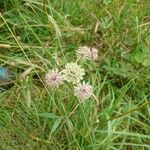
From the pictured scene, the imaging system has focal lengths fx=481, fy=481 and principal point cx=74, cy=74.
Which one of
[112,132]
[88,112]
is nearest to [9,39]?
[88,112]

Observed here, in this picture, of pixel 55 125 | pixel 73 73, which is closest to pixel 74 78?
pixel 73 73

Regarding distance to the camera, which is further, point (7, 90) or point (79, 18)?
point (79, 18)

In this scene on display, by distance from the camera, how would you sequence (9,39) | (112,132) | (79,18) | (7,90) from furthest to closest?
(79,18) < (9,39) < (7,90) < (112,132)

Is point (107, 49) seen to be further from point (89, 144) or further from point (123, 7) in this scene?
point (89, 144)

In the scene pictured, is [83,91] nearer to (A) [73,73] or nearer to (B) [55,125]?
(A) [73,73]

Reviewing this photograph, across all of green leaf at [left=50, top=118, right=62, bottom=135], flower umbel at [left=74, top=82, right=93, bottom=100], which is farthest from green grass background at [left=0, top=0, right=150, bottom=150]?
flower umbel at [left=74, top=82, right=93, bottom=100]

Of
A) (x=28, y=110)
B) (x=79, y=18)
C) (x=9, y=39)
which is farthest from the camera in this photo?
(x=79, y=18)

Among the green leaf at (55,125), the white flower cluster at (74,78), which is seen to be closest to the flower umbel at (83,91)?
the white flower cluster at (74,78)

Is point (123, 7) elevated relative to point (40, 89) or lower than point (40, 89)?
elevated
